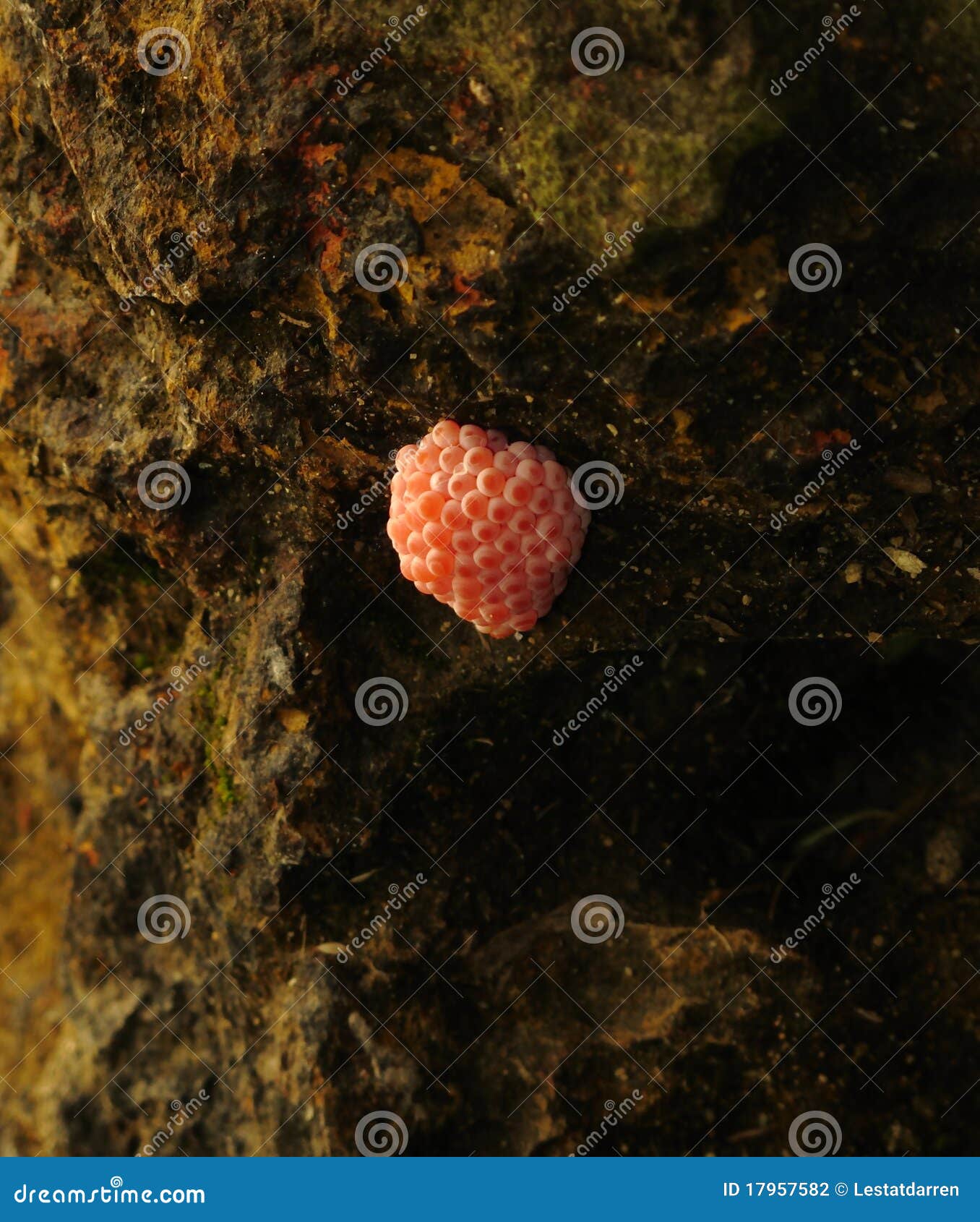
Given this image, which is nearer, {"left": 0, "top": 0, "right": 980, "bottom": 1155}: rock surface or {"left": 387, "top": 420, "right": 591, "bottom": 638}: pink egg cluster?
{"left": 0, "top": 0, "right": 980, "bottom": 1155}: rock surface

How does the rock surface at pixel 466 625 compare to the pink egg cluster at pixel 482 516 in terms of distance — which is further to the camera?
the pink egg cluster at pixel 482 516

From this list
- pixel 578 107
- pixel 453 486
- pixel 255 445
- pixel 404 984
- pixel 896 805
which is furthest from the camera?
pixel 896 805

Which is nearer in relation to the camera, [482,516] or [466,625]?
[482,516]

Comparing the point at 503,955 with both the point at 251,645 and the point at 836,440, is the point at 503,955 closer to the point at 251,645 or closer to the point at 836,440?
the point at 251,645

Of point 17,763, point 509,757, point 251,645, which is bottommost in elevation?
point 17,763

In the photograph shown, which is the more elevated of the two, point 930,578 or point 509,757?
point 930,578

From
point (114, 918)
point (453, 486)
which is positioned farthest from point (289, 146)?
point (114, 918)

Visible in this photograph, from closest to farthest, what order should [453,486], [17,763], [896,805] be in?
[453,486], [896,805], [17,763]

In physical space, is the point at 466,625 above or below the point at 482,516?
below
